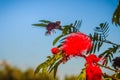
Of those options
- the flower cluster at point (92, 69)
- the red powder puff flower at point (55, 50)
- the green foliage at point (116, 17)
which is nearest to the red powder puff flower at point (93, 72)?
the flower cluster at point (92, 69)

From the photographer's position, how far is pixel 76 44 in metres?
2.75

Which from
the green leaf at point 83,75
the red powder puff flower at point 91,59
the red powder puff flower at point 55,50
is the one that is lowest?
the green leaf at point 83,75

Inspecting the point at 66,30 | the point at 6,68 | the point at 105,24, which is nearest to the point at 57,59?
the point at 66,30

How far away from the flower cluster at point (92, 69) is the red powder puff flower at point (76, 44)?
115 millimetres

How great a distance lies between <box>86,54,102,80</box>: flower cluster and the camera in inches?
101

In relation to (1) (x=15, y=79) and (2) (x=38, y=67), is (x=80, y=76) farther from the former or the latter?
(1) (x=15, y=79)

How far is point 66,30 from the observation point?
308 cm

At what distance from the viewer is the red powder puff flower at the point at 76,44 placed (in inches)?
106

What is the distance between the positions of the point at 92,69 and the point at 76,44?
31 cm

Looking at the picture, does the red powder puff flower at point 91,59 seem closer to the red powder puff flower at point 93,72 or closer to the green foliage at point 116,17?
the red powder puff flower at point 93,72

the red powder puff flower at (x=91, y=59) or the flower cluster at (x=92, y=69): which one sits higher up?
the red powder puff flower at (x=91, y=59)

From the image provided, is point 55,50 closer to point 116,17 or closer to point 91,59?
point 91,59

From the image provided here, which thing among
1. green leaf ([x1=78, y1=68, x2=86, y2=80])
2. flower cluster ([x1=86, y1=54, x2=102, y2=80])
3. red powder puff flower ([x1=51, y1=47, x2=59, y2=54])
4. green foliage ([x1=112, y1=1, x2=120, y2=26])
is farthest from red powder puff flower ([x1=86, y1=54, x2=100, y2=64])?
green foliage ([x1=112, y1=1, x2=120, y2=26])

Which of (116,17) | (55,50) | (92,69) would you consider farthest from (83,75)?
(116,17)
